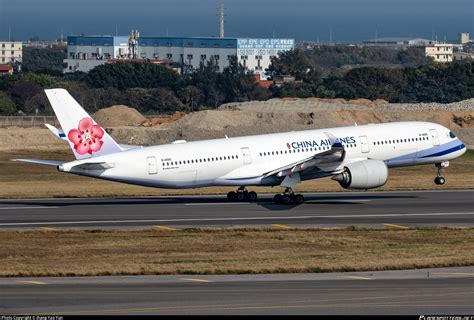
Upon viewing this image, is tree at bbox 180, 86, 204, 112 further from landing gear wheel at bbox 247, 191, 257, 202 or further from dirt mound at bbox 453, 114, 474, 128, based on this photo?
landing gear wheel at bbox 247, 191, 257, 202

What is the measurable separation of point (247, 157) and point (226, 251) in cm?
1764

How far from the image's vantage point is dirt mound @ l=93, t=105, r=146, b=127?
12569 centimetres

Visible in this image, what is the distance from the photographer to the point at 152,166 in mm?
56938

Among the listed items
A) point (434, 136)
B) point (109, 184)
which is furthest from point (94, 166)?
point (434, 136)

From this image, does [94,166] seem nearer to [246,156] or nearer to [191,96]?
[246,156]

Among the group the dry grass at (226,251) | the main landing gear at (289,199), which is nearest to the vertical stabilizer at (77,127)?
the dry grass at (226,251)

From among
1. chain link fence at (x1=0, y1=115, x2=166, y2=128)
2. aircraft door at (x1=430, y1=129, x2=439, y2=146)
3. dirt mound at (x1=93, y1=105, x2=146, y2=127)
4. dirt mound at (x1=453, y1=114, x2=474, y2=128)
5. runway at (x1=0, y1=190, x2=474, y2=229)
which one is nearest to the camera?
runway at (x1=0, y1=190, x2=474, y2=229)

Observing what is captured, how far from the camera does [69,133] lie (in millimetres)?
56000

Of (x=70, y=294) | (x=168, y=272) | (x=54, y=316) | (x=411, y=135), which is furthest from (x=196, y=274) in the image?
(x=411, y=135)

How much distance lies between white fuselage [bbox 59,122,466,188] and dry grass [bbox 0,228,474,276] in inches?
348

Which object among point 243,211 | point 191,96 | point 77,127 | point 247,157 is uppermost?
point 191,96

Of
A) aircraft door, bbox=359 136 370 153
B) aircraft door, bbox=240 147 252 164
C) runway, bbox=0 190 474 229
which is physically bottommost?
runway, bbox=0 190 474 229

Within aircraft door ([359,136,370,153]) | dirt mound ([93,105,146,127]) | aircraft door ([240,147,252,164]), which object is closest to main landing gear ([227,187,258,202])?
aircraft door ([240,147,252,164])

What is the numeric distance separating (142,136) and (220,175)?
52.9 meters
